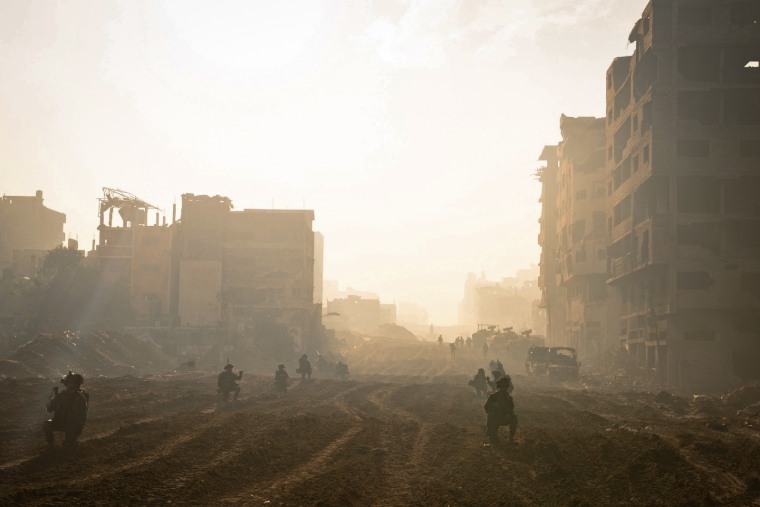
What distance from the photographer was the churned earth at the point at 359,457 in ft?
36.0

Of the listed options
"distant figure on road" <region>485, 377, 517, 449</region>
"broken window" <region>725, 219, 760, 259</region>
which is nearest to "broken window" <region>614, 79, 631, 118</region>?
"broken window" <region>725, 219, 760, 259</region>

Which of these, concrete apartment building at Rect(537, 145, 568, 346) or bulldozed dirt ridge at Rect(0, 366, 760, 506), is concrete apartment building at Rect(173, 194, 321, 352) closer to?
concrete apartment building at Rect(537, 145, 568, 346)

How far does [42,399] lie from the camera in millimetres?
24562

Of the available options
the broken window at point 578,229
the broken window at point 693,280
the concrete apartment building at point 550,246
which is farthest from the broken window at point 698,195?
the concrete apartment building at point 550,246

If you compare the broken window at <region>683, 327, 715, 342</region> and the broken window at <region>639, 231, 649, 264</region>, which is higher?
the broken window at <region>639, 231, 649, 264</region>

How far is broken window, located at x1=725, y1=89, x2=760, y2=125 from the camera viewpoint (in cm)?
4641

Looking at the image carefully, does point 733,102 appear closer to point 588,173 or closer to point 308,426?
point 588,173

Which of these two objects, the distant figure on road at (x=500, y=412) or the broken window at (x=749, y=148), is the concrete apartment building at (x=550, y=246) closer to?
the broken window at (x=749, y=148)

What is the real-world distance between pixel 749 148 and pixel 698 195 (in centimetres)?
414

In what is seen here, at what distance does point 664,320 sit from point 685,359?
2.73 metres

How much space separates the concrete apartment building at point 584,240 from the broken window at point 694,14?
20142mm

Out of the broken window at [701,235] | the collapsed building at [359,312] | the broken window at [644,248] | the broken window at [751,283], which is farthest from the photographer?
the collapsed building at [359,312]

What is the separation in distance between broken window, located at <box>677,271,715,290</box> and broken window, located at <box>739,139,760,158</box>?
307 inches

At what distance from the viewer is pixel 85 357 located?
4606cm
